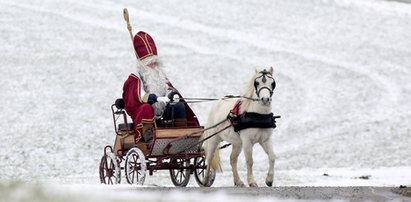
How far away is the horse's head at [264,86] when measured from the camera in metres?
15.0

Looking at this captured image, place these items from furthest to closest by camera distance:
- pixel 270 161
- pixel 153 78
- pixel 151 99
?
pixel 153 78
pixel 151 99
pixel 270 161

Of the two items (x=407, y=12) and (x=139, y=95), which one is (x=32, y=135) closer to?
(x=139, y=95)

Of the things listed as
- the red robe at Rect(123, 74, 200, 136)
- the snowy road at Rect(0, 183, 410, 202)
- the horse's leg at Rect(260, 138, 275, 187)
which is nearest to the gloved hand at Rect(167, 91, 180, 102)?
the red robe at Rect(123, 74, 200, 136)

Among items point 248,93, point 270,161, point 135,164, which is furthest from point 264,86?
point 135,164

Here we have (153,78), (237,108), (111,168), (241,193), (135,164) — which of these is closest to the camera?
(241,193)

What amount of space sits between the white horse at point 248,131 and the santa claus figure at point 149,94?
21.7 inches

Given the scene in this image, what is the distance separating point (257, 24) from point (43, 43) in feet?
29.4

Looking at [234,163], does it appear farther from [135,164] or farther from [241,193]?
[241,193]

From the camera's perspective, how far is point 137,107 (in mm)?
16781

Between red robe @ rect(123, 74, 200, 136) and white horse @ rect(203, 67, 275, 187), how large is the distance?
0.55 meters

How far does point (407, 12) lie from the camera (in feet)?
144

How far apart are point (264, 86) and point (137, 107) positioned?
8.33ft

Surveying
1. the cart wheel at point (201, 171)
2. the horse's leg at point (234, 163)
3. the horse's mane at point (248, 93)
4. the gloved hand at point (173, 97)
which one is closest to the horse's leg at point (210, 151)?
the cart wheel at point (201, 171)

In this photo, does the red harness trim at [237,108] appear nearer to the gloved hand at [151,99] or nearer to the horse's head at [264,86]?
the horse's head at [264,86]
